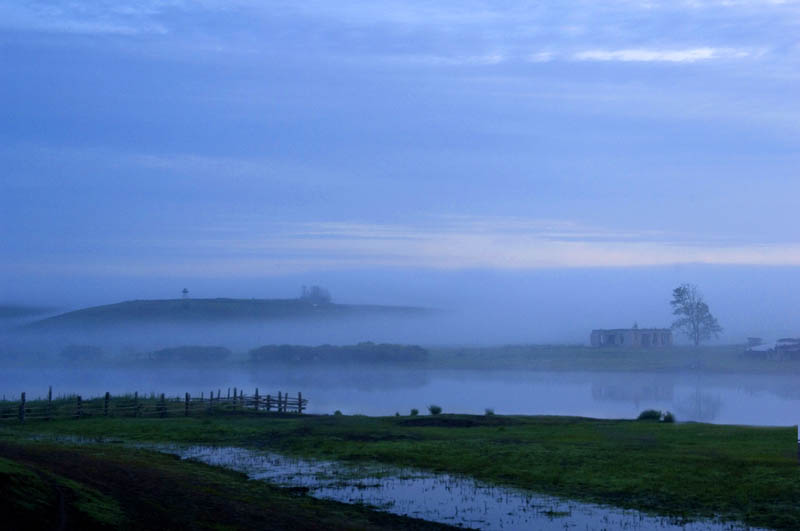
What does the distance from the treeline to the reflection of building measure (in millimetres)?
26906

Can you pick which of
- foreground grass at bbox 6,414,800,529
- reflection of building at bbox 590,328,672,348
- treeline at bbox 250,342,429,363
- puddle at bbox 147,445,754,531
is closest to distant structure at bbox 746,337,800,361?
reflection of building at bbox 590,328,672,348

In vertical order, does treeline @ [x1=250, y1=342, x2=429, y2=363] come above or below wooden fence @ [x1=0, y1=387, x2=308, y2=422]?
above

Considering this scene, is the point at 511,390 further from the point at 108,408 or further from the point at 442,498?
the point at 442,498

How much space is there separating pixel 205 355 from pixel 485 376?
61.1m

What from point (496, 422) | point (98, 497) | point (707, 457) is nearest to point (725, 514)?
point (707, 457)

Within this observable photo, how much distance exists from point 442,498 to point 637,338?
348ft

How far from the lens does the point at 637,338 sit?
122 meters

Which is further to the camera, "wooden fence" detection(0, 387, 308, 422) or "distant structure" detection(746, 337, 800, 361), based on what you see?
"distant structure" detection(746, 337, 800, 361)

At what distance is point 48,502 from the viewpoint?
53.1 feet

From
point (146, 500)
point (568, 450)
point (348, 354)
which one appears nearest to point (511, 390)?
point (348, 354)

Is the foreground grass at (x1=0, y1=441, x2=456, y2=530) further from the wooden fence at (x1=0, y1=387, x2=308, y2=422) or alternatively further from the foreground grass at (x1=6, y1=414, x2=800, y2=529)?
the wooden fence at (x1=0, y1=387, x2=308, y2=422)

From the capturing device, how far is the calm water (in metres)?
63.8

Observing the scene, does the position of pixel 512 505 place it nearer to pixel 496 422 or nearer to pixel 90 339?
pixel 496 422

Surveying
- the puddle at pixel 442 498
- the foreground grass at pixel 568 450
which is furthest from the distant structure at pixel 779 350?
the puddle at pixel 442 498
